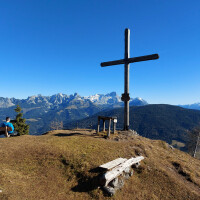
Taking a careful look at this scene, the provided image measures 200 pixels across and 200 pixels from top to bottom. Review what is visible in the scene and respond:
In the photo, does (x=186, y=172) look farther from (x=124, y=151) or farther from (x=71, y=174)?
(x=71, y=174)

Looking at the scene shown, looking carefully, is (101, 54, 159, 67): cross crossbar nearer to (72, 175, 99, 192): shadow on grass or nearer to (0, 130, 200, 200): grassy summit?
(0, 130, 200, 200): grassy summit

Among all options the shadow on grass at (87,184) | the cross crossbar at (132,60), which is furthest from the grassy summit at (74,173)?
the cross crossbar at (132,60)

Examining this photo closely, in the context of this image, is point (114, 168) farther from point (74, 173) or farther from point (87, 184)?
point (74, 173)

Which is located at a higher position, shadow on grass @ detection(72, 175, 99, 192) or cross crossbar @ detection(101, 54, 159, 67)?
cross crossbar @ detection(101, 54, 159, 67)

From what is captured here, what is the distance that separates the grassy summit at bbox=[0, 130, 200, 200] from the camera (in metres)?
8.34

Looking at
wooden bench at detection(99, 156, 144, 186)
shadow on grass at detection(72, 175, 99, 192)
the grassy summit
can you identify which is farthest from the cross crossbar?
shadow on grass at detection(72, 175, 99, 192)

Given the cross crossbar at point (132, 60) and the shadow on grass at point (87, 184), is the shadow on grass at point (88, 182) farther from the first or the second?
the cross crossbar at point (132, 60)

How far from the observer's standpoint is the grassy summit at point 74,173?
8336mm

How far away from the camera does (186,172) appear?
12883 mm

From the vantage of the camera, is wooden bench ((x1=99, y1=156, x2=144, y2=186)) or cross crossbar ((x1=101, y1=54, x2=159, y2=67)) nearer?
wooden bench ((x1=99, y1=156, x2=144, y2=186))

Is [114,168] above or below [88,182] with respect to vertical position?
above

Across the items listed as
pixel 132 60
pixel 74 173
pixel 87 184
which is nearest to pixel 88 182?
pixel 87 184

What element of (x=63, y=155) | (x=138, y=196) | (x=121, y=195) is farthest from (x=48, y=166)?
(x=138, y=196)

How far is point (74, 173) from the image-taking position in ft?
32.6
